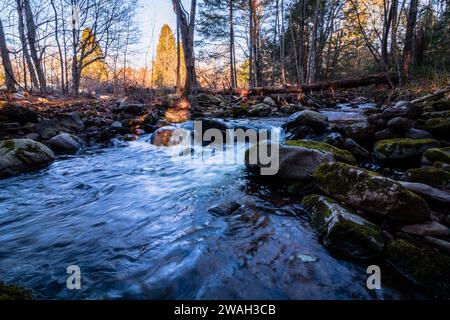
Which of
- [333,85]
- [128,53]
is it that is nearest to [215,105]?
[333,85]

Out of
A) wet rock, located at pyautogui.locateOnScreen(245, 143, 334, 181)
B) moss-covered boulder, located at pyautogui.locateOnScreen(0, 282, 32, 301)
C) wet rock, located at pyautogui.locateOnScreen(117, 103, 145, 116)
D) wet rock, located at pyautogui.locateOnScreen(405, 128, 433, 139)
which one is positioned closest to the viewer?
moss-covered boulder, located at pyautogui.locateOnScreen(0, 282, 32, 301)

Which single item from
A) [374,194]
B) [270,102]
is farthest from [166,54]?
[374,194]

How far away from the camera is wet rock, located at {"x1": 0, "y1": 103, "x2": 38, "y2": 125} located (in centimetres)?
680

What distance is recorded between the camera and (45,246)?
264cm

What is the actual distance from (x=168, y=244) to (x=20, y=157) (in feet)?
13.9

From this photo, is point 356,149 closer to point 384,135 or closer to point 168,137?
point 384,135

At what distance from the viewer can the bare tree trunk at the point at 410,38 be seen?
33.5ft

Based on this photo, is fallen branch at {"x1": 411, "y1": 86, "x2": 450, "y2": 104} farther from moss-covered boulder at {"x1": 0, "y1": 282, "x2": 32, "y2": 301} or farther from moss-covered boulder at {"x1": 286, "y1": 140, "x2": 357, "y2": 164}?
moss-covered boulder at {"x1": 0, "y1": 282, "x2": 32, "y2": 301}

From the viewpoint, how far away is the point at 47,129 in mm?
6988

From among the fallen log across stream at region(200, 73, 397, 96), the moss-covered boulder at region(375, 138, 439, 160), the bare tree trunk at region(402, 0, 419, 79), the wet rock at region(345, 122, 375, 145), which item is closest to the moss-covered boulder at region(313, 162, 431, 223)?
the moss-covered boulder at region(375, 138, 439, 160)

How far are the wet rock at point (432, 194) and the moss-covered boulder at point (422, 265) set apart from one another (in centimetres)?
79

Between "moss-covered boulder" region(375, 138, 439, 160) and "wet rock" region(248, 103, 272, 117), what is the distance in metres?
6.34

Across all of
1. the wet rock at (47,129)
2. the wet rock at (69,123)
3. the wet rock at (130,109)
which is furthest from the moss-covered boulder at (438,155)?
the wet rock at (130,109)
